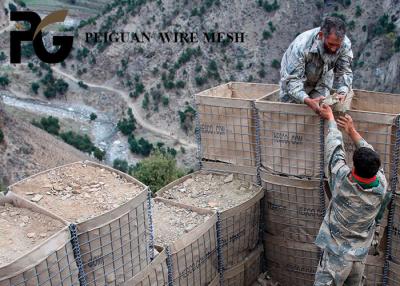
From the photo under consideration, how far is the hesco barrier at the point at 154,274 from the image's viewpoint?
16.1 ft

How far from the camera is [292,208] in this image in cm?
649

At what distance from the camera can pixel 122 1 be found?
161 feet

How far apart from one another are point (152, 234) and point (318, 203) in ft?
7.46

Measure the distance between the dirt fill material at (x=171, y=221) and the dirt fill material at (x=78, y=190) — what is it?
2.75ft

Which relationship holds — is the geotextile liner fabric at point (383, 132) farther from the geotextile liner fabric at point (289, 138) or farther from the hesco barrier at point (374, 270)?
the hesco barrier at point (374, 270)

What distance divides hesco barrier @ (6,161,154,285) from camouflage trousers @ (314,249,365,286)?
5.66ft

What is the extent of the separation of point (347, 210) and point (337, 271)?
0.66 meters

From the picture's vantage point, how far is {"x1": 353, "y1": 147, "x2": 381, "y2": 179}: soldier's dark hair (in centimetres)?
429

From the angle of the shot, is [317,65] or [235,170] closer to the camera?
[317,65]

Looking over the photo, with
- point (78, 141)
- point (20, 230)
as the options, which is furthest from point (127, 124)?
point (20, 230)

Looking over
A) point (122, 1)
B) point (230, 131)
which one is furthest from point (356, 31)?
point (230, 131)

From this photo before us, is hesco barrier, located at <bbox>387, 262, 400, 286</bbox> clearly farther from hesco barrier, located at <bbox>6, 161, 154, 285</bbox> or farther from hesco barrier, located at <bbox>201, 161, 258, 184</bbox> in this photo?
hesco barrier, located at <bbox>6, 161, 154, 285</bbox>

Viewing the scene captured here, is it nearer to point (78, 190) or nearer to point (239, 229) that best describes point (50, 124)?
point (239, 229)

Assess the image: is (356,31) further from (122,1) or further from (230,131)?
(230,131)
